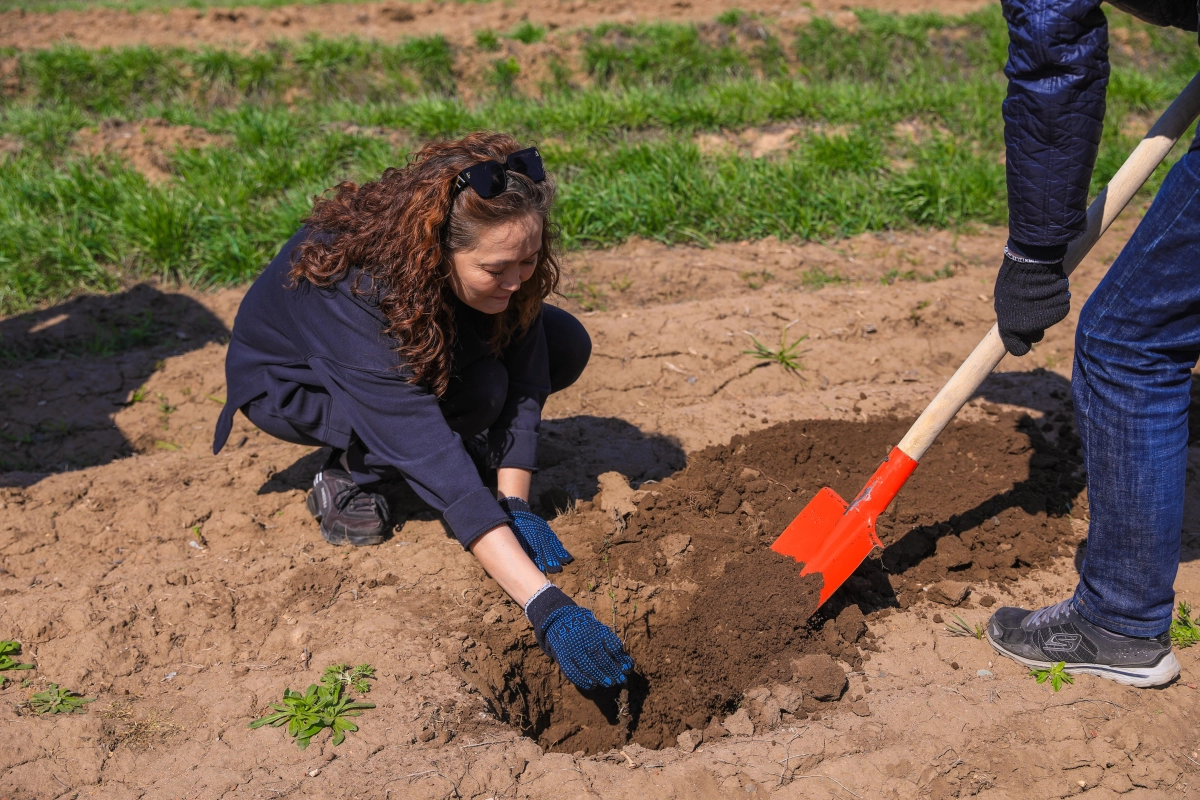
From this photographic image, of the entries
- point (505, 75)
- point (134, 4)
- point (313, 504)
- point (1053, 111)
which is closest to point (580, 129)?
point (505, 75)

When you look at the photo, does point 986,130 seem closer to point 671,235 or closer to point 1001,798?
point 671,235

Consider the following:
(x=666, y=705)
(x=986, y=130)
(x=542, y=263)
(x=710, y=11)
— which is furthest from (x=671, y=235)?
(x=710, y=11)

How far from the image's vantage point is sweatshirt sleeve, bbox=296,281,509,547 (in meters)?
2.53

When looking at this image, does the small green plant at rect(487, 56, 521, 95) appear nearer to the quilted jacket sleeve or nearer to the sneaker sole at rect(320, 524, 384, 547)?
the sneaker sole at rect(320, 524, 384, 547)

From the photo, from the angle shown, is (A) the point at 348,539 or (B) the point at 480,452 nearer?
(A) the point at 348,539

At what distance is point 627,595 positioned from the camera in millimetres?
2877

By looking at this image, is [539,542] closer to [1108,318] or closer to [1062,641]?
[1062,641]

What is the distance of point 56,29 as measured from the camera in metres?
8.36

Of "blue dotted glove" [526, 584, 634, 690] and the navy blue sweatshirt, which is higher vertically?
the navy blue sweatshirt

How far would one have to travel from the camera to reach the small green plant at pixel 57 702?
2.41 m

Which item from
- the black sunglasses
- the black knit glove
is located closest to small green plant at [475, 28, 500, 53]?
the black sunglasses

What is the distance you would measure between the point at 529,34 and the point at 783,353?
425 cm

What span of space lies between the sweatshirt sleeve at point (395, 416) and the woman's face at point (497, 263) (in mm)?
276

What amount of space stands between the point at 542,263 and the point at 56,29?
25.3 feet
